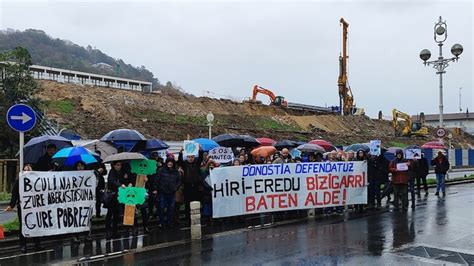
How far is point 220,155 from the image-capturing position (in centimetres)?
1325

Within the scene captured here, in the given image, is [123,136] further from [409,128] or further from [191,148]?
[409,128]

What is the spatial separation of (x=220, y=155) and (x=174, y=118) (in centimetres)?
3536

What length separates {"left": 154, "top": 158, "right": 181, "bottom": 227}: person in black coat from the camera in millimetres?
11422

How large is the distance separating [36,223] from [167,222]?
3057mm

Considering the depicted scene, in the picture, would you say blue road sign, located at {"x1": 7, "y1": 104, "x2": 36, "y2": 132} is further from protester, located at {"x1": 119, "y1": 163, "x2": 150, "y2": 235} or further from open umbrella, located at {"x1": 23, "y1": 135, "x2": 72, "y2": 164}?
protester, located at {"x1": 119, "y1": 163, "x2": 150, "y2": 235}

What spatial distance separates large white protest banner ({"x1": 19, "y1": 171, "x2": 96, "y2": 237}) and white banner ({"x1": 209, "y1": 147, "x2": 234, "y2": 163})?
11.6 ft

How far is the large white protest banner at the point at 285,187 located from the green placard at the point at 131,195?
80.5 inches

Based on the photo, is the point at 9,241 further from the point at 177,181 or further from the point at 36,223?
the point at 177,181

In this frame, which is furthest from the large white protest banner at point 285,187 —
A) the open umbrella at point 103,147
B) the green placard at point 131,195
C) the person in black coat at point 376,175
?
the open umbrella at point 103,147

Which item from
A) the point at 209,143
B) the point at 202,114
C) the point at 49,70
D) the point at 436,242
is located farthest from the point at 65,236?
the point at 49,70

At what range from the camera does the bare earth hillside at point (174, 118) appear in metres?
40.3

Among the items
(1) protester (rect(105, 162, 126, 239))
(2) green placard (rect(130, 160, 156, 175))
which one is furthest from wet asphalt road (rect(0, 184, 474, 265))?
(2) green placard (rect(130, 160, 156, 175))

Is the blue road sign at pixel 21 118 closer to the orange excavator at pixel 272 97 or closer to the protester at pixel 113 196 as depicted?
the protester at pixel 113 196

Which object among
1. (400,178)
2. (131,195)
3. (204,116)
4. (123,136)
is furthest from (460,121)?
(131,195)
